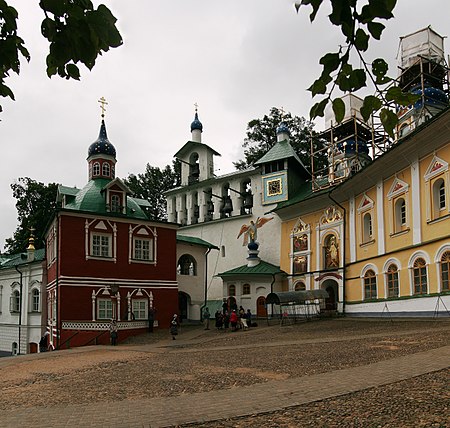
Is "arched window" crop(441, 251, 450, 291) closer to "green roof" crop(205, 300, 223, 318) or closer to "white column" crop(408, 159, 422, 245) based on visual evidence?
"white column" crop(408, 159, 422, 245)

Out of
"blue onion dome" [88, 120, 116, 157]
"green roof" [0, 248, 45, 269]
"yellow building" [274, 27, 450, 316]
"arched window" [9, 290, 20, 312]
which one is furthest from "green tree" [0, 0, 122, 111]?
"arched window" [9, 290, 20, 312]

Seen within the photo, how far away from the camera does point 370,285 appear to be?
30.0 meters

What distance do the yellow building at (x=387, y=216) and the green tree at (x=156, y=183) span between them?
29660mm

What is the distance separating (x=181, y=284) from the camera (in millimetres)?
37250

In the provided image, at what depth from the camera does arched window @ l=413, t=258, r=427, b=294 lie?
79.7 ft

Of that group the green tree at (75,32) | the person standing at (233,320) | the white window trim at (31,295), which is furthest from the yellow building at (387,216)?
the white window trim at (31,295)

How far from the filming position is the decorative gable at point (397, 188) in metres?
26.3

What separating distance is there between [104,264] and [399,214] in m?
17.0

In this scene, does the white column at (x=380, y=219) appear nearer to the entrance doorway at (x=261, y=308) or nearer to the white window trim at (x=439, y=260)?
the white window trim at (x=439, y=260)

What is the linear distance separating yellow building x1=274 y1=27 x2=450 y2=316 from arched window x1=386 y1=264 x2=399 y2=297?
52mm

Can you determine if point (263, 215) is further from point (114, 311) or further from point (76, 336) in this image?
point (76, 336)

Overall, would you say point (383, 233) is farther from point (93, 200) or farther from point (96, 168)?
point (96, 168)

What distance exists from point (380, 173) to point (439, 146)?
215 inches

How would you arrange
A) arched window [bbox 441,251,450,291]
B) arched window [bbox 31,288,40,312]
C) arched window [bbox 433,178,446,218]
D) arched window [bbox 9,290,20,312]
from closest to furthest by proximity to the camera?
arched window [bbox 441,251,450,291]
arched window [bbox 433,178,446,218]
arched window [bbox 31,288,40,312]
arched window [bbox 9,290,20,312]
